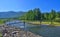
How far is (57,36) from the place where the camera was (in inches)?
376

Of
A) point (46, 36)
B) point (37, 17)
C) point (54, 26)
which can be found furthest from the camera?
point (54, 26)

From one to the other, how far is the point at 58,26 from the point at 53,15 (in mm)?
1217

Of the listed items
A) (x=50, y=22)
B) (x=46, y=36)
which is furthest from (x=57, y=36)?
(x=50, y=22)

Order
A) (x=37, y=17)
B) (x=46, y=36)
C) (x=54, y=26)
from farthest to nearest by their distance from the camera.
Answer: (x=54, y=26) < (x=37, y=17) < (x=46, y=36)

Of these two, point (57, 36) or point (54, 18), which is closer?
point (57, 36)

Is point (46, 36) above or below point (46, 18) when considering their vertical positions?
below

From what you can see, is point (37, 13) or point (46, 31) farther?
point (37, 13)

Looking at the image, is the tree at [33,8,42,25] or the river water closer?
the river water

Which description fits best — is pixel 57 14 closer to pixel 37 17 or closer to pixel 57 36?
pixel 37 17

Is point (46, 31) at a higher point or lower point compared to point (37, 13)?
lower

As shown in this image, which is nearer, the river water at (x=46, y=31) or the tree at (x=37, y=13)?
the river water at (x=46, y=31)

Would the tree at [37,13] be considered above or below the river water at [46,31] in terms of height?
above

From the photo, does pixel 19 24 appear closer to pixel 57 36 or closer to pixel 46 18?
pixel 46 18

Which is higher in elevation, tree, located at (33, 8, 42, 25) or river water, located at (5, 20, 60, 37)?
tree, located at (33, 8, 42, 25)
